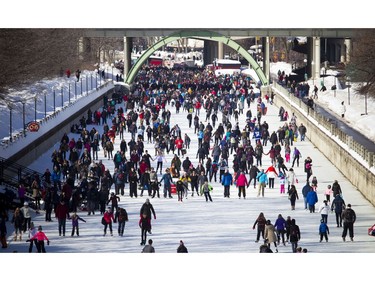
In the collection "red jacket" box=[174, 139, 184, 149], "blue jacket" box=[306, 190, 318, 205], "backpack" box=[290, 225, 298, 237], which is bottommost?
"backpack" box=[290, 225, 298, 237]

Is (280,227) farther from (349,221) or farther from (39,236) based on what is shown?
(39,236)

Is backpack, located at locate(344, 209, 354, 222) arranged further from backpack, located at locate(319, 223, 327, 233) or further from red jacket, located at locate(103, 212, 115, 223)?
red jacket, located at locate(103, 212, 115, 223)

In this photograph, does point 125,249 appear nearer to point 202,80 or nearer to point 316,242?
point 316,242

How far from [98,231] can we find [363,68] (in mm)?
28194

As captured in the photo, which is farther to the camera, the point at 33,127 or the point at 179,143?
the point at 179,143

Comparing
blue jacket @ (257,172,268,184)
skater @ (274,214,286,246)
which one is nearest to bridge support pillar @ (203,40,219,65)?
blue jacket @ (257,172,268,184)

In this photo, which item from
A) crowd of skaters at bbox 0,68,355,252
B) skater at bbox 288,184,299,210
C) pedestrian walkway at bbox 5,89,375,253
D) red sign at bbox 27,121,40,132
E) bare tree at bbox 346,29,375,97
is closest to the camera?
pedestrian walkway at bbox 5,89,375,253

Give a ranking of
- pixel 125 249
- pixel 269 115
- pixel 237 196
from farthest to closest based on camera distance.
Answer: pixel 269 115 → pixel 237 196 → pixel 125 249

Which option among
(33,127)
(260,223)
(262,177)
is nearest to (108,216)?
(260,223)

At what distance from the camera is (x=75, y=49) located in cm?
8394

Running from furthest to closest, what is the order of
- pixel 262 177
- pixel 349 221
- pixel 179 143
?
pixel 179 143 < pixel 262 177 < pixel 349 221

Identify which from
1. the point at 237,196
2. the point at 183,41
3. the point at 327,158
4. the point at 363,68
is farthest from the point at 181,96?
the point at 183,41

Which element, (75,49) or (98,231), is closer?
(98,231)
